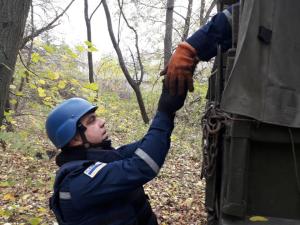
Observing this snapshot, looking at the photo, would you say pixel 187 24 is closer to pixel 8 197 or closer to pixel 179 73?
pixel 8 197

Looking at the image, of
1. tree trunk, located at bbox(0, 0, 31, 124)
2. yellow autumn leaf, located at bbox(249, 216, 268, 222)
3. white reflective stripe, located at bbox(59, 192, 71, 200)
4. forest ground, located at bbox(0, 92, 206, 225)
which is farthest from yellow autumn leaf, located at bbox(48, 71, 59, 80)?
yellow autumn leaf, located at bbox(249, 216, 268, 222)

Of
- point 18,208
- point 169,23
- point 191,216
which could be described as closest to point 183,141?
point 169,23

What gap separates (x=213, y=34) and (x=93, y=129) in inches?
43.1

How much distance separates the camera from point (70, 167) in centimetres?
230

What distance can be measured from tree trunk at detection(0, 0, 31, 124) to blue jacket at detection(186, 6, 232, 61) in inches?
67.9

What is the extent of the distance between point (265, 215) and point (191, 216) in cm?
381

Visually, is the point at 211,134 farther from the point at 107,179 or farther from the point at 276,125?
the point at 107,179

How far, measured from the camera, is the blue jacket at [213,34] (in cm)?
269

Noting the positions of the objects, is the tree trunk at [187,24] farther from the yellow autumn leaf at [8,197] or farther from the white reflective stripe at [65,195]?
the white reflective stripe at [65,195]

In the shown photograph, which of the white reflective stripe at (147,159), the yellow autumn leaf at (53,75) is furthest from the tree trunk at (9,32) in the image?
the white reflective stripe at (147,159)

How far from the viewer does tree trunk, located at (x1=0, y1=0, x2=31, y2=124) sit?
3.37 meters

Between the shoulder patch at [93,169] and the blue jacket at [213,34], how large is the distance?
3.48ft

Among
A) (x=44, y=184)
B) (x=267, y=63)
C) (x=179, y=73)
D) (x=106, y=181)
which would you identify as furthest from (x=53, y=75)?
(x=267, y=63)

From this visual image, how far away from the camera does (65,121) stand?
8.15ft
